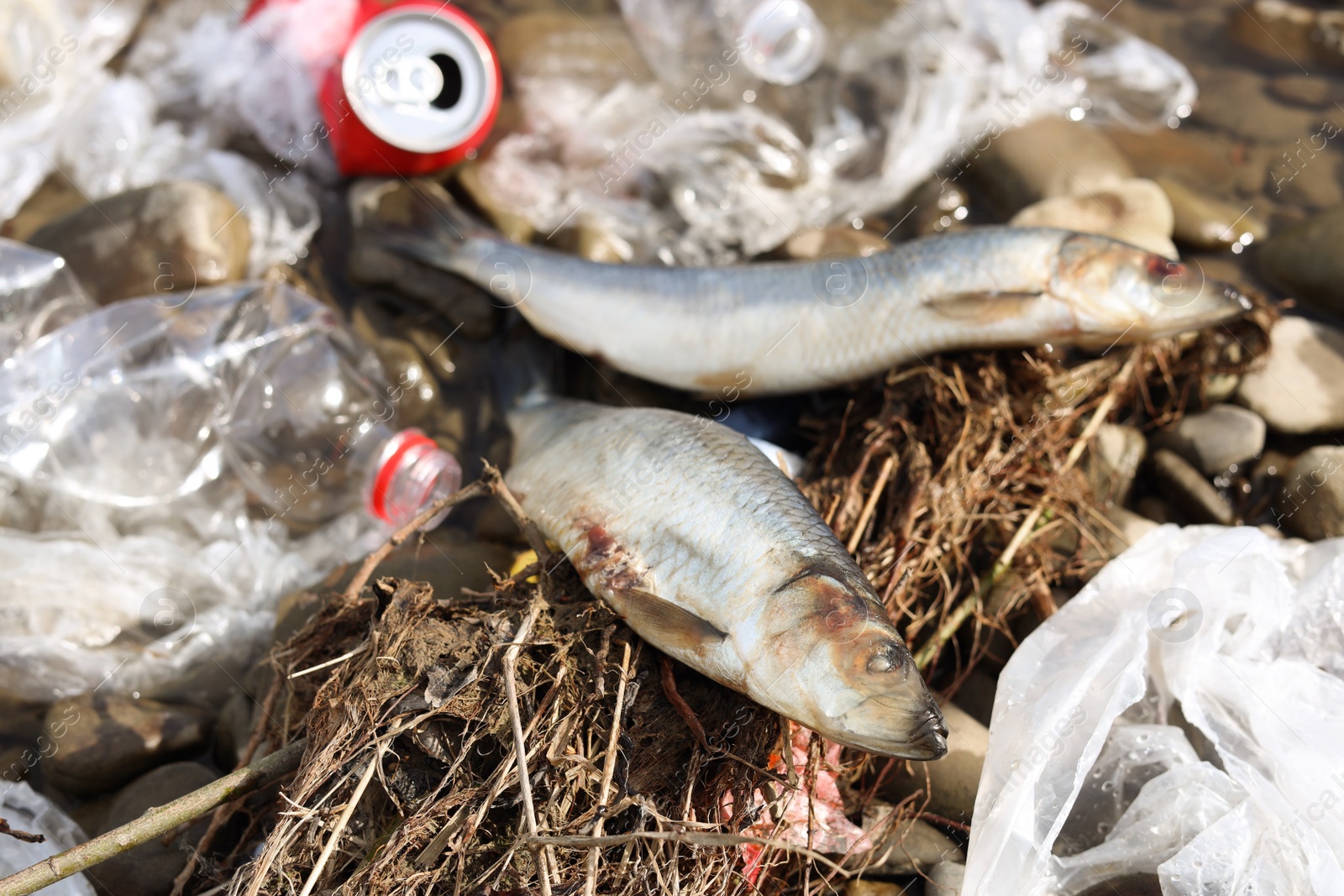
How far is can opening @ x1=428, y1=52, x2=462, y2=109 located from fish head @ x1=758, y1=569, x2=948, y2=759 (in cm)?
296

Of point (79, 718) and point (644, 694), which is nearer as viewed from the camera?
point (644, 694)

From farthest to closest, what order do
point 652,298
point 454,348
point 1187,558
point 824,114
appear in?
point 824,114 → point 454,348 → point 652,298 → point 1187,558

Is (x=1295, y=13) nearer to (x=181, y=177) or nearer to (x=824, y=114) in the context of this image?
(x=824, y=114)

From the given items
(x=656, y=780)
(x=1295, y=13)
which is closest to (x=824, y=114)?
(x=1295, y=13)

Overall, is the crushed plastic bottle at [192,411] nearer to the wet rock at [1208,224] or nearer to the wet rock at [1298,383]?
the wet rock at [1298,383]

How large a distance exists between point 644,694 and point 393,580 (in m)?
0.85

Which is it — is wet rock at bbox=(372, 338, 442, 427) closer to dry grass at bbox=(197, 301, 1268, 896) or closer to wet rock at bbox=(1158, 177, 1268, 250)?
dry grass at bbox=(197, 301, 1268, 896)

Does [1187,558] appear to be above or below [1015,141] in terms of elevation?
below

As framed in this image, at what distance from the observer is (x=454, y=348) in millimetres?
4039

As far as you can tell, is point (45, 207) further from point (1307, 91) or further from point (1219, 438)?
point (1307, 91)

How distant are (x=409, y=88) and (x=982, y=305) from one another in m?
2.69

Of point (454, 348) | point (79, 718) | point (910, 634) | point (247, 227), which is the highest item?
point (247, 227)

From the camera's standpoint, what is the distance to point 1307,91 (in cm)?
484

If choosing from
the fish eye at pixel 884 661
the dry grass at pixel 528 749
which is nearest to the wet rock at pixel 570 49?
the dry grass at pixel 528 749
